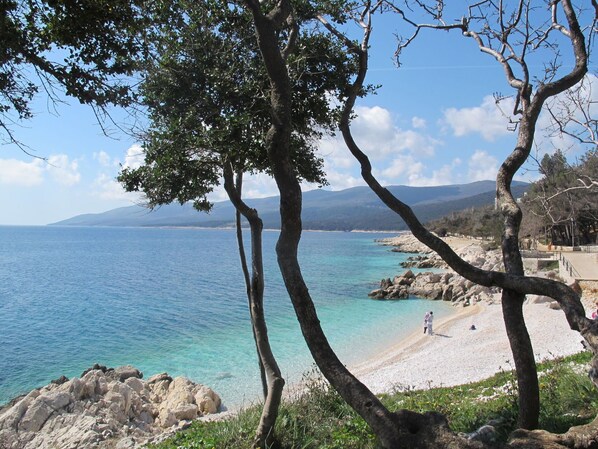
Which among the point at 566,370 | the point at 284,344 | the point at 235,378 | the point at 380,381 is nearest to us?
the point at 566,370

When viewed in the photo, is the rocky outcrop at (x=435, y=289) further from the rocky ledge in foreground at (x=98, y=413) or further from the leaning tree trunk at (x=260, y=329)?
the leaning tree trunk at (x=260, y=329)

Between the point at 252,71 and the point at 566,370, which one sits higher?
the point at 252,71

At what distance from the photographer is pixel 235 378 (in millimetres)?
17141

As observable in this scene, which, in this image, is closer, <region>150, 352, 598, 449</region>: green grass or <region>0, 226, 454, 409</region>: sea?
<region>150, 352, 598, 449</region>: green grass

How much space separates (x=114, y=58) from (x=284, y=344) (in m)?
18.2

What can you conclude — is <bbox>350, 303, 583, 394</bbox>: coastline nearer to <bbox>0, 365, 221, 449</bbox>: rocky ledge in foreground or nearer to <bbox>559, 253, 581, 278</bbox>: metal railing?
<bbox>559, 253, 581, 278</bbox>: metal railing

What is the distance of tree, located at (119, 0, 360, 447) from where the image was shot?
5.80 metres

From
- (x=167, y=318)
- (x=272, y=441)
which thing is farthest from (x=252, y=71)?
(x=167, y=318)

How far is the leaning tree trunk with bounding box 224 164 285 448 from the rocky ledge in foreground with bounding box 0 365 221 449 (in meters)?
5.12

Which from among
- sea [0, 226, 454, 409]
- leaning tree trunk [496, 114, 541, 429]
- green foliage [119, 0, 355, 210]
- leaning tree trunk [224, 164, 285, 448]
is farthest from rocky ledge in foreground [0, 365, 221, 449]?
leaning tree trunk [496, 114, 541, 429]

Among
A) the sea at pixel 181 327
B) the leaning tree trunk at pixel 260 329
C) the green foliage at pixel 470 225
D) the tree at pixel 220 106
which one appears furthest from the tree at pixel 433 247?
the green foliage at pixel 470 225

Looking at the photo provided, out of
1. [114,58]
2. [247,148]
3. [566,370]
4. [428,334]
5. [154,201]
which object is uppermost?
[114,58]

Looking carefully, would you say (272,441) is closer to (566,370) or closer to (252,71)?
(252,71)

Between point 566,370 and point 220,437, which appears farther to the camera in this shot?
point 566,370
